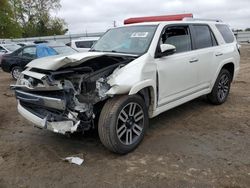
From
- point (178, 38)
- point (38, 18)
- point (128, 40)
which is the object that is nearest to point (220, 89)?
point (178, 38)

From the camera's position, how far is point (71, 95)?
4168 mm

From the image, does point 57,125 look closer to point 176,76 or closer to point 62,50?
point 176,76

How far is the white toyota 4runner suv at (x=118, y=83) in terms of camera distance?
4.15 m

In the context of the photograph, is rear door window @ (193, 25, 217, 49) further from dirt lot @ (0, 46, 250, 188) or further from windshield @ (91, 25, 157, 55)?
dirt lot @ (0, 46, 250, 188)

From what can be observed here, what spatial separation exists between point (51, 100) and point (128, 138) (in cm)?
117

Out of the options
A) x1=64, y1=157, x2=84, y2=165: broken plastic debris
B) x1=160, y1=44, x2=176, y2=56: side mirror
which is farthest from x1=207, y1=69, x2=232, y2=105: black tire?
x1=64, y1=157, x2=84, y2=165: broken plastic debris

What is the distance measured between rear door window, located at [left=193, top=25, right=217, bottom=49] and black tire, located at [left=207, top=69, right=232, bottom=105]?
74cm

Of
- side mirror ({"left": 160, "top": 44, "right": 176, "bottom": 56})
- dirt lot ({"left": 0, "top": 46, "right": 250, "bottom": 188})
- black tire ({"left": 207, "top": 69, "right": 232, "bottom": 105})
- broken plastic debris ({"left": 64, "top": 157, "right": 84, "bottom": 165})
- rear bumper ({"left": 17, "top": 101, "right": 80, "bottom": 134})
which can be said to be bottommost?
dirt lot ({"left": 0, "top": 46, "right": 250, "bottom": 188})

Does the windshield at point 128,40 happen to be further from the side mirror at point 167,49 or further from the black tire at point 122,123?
the black tire at point 122,123

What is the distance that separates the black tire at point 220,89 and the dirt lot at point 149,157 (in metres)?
0.67

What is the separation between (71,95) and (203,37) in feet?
10.4

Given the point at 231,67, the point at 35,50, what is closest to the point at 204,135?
the point at 231,67

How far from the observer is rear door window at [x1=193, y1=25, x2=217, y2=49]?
5.92 m

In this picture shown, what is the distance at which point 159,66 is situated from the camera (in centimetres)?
482
